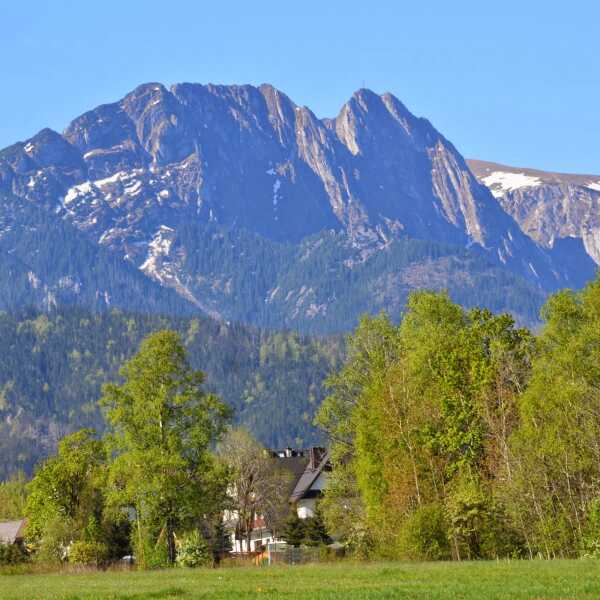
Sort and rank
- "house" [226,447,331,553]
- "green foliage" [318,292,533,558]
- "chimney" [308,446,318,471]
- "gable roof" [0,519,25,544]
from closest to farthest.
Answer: "green foliage" [318,292,533,558] → "gable roof" [0,519,25,544] → "house" [226,447,331,553] → "chimney" [308,446,318,471]

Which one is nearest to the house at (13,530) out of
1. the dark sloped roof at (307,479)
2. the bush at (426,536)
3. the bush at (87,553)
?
the dark sloped roof at (307,479)

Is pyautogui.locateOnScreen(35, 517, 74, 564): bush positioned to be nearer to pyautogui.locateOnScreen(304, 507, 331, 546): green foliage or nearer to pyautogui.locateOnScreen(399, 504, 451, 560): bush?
pyautogui.locateOnScreen(304, 507, 331, 546): green foliage

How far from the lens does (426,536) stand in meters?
73.9

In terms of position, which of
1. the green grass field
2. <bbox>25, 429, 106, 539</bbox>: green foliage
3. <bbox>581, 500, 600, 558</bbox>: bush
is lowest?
the green grass field

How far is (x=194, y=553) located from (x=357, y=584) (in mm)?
31102

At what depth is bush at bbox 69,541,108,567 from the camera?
3713 inches

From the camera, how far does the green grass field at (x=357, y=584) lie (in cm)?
4488

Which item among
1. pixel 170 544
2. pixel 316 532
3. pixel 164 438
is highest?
pixel 164 438

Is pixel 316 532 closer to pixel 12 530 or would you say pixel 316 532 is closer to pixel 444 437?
pixel 444 437

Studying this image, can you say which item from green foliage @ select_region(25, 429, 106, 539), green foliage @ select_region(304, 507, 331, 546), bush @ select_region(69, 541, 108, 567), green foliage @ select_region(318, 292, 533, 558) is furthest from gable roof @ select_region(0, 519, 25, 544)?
green foliage @ select_region(318, 292, 533, 558)

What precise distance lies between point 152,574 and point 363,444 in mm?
18754

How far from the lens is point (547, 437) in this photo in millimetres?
71750

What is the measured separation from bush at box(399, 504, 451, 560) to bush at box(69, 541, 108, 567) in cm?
2718

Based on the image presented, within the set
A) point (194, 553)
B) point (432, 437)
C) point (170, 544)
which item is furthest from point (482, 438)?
point (170, 544)
